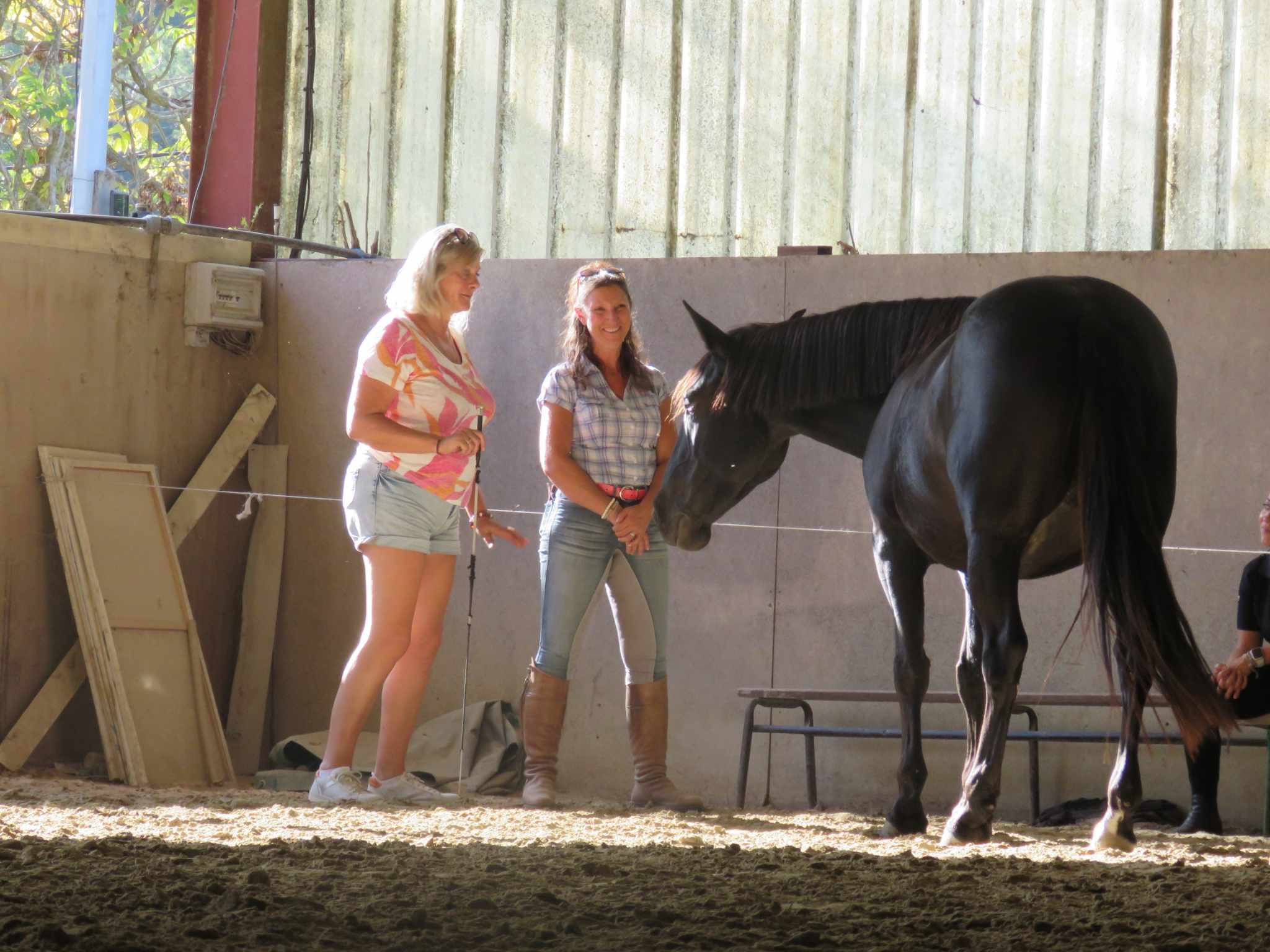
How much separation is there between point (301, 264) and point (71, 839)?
3.34 metres

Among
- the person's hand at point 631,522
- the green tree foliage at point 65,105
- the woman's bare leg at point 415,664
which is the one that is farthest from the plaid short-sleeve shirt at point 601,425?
the green tree foliage at point 65,105

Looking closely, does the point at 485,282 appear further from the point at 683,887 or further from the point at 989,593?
the point at 683,887

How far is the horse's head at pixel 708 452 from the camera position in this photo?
4094 mm

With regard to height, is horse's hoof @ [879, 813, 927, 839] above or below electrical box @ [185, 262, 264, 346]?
below

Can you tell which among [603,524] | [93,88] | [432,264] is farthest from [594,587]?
[93,88]

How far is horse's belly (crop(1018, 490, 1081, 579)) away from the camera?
3264mm

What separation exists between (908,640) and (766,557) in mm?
1458

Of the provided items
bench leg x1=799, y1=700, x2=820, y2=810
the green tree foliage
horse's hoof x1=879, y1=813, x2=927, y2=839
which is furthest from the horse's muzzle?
the green tree foliage

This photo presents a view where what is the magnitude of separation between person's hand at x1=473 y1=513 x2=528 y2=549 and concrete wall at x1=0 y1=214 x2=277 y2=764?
A: 192cm

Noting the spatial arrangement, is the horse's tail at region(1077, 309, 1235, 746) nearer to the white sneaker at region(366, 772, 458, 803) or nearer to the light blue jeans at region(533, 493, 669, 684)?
the light blue jeans at region(533, 493, 669, 684)

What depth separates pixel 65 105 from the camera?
1270 centimetres

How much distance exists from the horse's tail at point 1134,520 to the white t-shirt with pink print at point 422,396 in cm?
161

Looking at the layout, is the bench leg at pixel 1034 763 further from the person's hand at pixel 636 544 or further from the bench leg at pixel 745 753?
the person's hand at pixel 636 544

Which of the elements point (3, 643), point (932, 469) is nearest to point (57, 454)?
point (3, 643)
